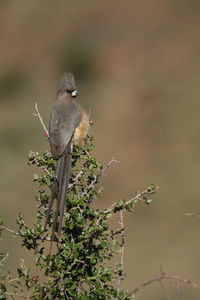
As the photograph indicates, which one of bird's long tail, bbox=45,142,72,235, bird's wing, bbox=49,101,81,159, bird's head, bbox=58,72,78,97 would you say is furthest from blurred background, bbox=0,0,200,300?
bird's long tail, bbox=45,142,72,235

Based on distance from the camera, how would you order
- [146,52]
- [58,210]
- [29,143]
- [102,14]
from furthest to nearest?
[102,14], [146,52], [29,143], [58,210]

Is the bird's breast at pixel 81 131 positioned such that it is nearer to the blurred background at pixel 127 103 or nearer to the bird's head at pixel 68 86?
the bird's head at pixel 68 86

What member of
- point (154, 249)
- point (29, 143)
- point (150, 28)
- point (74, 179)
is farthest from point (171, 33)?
point (74, 179)

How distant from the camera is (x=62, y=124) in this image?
584 cm

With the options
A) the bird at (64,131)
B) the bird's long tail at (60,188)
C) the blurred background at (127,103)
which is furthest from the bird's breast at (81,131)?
the blurred background at (127,103)

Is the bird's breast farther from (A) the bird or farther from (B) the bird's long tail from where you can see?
(B) the bird's long tail

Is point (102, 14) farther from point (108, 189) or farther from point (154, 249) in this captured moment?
point (154, 249)

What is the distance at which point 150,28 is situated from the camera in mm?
25188

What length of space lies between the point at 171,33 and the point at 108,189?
8653mm

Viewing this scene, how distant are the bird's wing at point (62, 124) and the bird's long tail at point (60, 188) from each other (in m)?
0.08

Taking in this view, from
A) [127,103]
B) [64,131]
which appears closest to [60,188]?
[64,131]

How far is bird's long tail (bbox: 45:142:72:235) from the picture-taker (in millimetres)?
4550

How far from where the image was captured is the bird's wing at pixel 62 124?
18.1 ft

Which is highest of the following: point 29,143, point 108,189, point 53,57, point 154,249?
point 53,57
